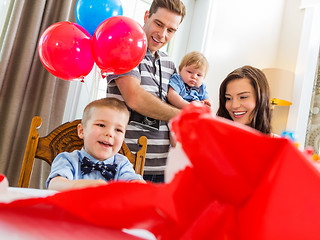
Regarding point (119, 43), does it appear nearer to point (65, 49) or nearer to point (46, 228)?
point (65, 49)

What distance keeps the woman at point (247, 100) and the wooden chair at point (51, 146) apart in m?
0.44

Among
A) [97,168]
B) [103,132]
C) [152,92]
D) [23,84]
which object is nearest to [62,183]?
[97,168]

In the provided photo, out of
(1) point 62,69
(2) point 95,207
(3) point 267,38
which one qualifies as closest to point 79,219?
(2) point 95,207

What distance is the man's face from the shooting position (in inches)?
59.2

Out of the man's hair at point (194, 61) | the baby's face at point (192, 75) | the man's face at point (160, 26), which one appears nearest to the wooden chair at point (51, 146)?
the man's face at point (160, 26)

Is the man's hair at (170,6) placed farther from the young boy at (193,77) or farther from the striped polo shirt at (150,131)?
the young boy at (193,77)

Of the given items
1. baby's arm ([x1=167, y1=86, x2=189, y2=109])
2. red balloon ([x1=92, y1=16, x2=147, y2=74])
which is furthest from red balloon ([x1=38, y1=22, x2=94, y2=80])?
baby's arm ([x1=167, y1=86, x2=189, y2=109])

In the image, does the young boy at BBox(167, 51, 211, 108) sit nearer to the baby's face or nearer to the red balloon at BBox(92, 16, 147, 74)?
the baby's face

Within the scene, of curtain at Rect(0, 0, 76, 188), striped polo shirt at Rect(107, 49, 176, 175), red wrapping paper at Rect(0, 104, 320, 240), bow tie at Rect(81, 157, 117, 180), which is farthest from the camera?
curtain at Rect(0, 0, 76, 188)

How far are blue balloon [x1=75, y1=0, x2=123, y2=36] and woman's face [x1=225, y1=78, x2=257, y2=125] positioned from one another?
75 centimetres

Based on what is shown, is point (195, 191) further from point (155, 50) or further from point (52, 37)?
point (155, 50)

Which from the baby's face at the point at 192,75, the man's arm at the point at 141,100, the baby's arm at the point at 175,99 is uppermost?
the baby's face at the point at 192,75

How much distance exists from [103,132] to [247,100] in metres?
0.69

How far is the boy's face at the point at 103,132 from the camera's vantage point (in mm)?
1063
